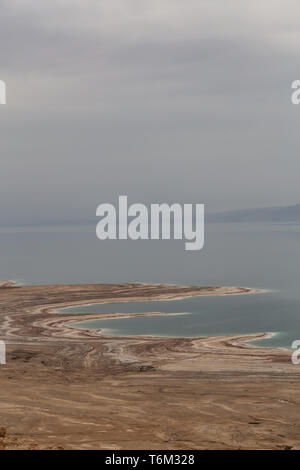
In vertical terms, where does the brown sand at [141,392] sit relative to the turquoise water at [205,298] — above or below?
below

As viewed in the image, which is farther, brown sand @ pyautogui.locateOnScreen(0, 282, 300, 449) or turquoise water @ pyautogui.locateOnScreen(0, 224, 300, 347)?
turquoise water @ pyautogui.locateOnScreen(0, 224, 300, 347)

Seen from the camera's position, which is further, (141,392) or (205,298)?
(205,298)

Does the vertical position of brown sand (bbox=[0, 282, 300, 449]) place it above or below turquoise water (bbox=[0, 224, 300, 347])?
below

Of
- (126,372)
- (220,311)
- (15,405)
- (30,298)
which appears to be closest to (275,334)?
(220,311)

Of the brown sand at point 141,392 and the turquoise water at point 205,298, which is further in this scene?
the turquoise water at point 205,298

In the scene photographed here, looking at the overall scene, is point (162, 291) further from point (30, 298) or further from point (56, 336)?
point (56, 336)

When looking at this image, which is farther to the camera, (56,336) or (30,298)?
(30,298)
